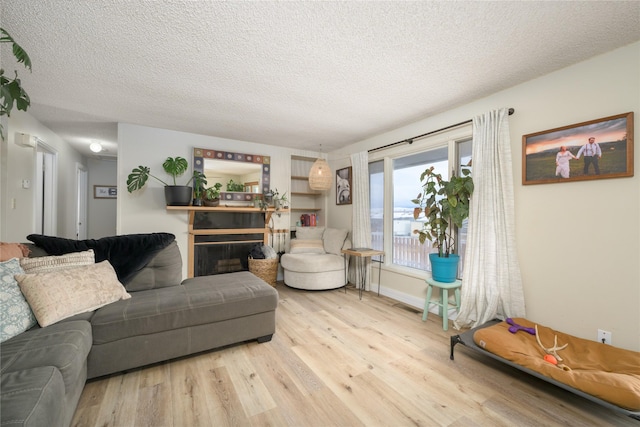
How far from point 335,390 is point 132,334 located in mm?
1422

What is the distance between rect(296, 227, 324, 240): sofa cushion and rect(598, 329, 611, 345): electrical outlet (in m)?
3.36

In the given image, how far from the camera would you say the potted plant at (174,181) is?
11.0 ft

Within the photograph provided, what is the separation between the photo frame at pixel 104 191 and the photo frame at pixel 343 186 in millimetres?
4989

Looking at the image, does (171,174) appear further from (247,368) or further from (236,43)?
(247,368)

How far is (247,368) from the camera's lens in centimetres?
188

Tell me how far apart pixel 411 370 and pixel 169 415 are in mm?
1581

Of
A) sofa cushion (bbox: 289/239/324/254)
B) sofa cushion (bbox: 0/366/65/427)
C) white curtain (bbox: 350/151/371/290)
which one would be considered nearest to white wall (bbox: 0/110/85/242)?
sofa cushion (bbox: 0/366/65/427)

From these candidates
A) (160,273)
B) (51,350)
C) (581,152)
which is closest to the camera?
(51,350)

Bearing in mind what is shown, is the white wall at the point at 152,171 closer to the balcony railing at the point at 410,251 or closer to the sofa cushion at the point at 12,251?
the sofa cushion at the point at 12,251

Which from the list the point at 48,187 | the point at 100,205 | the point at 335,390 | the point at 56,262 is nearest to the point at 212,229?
the point at 56,262

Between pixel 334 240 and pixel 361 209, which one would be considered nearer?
pixel 361 209

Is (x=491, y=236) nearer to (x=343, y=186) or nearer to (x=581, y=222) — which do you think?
(x=581, y=222)

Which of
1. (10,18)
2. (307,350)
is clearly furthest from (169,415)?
(10,18)

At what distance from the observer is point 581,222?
1987 mm
